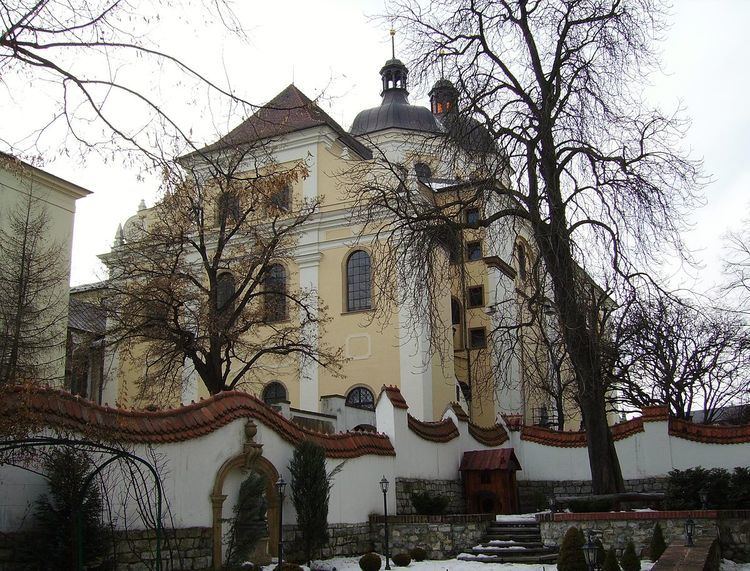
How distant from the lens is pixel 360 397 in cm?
3072

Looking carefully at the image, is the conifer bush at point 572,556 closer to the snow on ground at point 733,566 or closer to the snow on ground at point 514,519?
the snow on ground at point 733,566

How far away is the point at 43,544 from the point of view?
957 cm

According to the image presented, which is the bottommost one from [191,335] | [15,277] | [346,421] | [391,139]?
[346,421]

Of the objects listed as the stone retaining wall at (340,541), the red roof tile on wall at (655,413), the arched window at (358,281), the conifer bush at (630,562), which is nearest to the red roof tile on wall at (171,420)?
the stone retaining wall at (340,541)

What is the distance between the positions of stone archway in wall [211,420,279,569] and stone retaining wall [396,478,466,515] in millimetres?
4737

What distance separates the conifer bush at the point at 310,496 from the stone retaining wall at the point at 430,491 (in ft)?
13.2

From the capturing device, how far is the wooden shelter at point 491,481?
22.0 m

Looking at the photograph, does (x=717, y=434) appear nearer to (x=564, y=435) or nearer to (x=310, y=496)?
(x=564, y=435)

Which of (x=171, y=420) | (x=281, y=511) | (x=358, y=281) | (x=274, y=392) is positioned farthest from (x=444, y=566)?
(x=358, y=281)

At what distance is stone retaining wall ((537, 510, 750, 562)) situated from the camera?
14.6 metres

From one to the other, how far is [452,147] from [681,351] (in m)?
23.3

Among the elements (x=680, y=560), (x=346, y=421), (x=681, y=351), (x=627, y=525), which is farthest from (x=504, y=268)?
(x=680, y=560)

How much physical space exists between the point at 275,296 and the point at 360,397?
629cm

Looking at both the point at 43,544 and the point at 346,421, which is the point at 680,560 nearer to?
the point at 43,544
